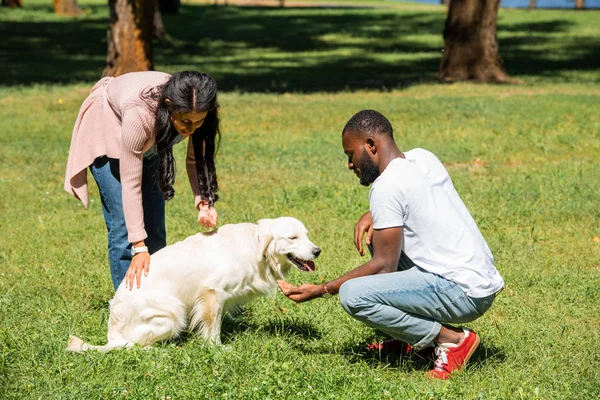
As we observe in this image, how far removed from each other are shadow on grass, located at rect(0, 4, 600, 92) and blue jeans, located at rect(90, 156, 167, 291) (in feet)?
43.9

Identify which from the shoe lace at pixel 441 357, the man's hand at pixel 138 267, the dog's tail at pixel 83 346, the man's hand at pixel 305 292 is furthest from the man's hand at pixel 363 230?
the dog's tail at pixel 83 346

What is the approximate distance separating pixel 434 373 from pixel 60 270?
3.64 meters

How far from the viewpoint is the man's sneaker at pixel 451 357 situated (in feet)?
16.3

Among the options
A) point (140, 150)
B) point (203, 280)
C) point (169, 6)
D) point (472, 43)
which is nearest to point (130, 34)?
point (472, 43)

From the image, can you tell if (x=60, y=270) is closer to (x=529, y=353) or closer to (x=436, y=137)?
(x=529, y=353)

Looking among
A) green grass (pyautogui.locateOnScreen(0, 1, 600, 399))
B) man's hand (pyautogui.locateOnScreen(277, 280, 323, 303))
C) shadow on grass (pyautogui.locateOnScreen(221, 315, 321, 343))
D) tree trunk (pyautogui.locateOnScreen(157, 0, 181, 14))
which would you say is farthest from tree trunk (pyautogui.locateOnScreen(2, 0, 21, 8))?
man's hand (pyautogui.locateOnScreen(277, 280, 323, 303))

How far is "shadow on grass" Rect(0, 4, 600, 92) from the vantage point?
22.1 meters

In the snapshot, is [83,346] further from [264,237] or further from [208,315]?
[264,237]

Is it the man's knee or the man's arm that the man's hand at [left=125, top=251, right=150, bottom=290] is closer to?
the man's arm

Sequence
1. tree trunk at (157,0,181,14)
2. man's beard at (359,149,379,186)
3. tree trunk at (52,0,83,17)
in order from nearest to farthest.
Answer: man's beard at (359,149,379,186) → tree trunk at (52,0,83,17) → tree trunk at (157,0,181,14)

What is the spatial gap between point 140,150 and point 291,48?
25.1 meters

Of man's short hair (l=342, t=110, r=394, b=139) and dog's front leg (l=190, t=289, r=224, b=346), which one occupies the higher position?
man's short hair (l=342, t=110, r=394, b=139)

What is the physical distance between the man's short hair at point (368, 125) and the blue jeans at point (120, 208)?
1.51 meters

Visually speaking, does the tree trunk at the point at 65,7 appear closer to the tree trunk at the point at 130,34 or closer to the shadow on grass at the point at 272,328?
the tree trunk at the point at 130,34
